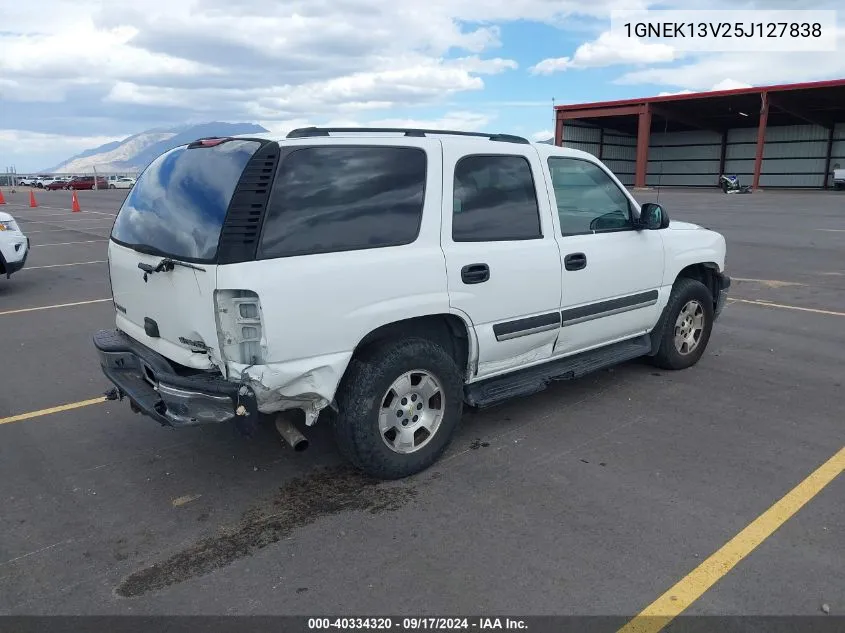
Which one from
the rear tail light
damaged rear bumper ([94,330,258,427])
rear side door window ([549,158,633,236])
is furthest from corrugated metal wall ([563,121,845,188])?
the rear tail light

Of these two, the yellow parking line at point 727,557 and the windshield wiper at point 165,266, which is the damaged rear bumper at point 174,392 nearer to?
the windshield wiper at point 165,266

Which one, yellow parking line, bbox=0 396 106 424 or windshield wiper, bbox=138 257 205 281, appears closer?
windshield wiper, bbox=138 257 205 281

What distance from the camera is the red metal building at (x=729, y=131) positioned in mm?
45031

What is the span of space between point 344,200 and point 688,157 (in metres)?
59.6

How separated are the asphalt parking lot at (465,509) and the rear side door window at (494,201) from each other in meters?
1.34

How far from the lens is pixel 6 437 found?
4.42 m

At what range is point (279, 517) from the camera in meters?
3.42

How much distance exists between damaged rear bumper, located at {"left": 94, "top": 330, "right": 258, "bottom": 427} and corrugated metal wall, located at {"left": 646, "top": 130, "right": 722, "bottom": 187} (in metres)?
56.1

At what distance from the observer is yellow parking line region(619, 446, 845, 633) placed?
2.66 m

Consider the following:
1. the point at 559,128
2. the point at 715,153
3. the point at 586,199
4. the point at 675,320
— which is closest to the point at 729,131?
the point at 715,153

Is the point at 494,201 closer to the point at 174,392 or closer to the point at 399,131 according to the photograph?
the point at 399,131

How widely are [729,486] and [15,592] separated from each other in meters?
3.51

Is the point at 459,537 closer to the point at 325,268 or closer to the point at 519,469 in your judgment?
the point at 519,469

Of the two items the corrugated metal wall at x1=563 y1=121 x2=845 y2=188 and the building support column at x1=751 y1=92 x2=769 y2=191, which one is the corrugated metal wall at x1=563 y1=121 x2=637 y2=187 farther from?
the building support column at x1=751 y1=92 x2=769 y2=191
